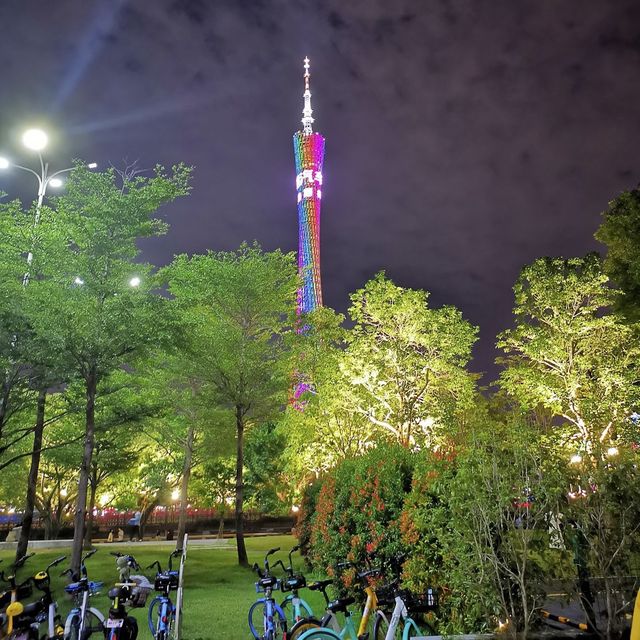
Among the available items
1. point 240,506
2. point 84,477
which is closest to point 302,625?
point 84,477

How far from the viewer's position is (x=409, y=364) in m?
20.4

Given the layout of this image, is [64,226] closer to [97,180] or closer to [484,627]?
[97,180]

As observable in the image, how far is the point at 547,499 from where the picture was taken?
220 inches

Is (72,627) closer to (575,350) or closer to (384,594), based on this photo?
(384,594)

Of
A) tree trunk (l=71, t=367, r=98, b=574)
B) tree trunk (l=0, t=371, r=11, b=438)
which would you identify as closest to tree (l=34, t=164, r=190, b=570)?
tree trunk (l=71, t=367, r=98, b=574)

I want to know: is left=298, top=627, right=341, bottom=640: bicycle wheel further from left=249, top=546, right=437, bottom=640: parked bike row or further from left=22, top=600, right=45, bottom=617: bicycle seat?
left=22, top=600, right=45, bottom=617: bicycle seat

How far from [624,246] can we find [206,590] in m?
17.7

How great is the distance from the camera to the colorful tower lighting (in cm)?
5888

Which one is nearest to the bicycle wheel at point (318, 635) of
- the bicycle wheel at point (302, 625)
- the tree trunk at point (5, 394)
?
the bicycle wheel at point (302, 625)

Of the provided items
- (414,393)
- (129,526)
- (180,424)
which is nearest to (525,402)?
(414,393)

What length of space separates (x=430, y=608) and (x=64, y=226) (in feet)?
41.3

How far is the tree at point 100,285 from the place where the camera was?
42.3ft

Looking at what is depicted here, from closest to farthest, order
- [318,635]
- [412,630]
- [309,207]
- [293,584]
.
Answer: [318,635], [412,630], [293,584], [309,207]

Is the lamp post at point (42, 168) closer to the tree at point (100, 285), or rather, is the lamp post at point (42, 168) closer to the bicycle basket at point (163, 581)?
the tree at point (100, 285)
